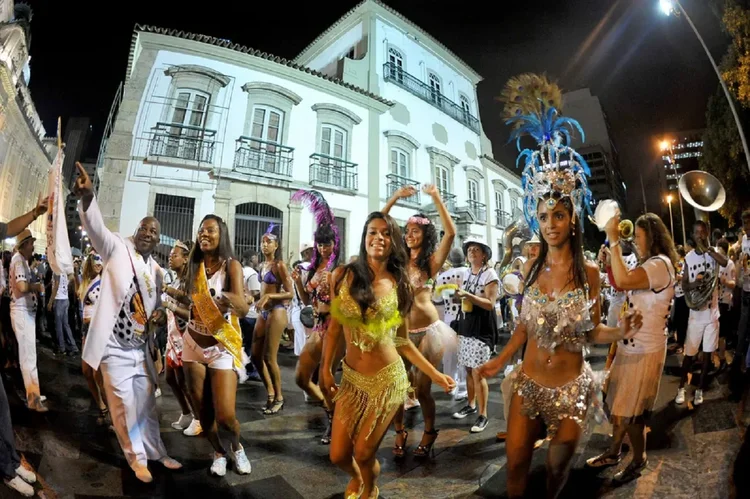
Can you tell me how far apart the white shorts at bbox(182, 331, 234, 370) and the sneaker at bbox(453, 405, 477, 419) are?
278cm

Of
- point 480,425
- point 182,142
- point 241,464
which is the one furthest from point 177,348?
point 182,142

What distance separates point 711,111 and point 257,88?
17.8 meters

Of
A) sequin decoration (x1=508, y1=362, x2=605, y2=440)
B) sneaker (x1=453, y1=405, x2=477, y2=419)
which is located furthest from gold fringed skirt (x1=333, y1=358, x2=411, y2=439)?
sneaker (x1=453, y1=405, x2=477, y2=419)

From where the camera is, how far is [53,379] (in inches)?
248

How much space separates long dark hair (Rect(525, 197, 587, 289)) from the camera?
2.35 m

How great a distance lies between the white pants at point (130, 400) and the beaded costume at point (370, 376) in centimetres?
186

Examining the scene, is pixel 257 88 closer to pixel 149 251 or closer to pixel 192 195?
pixel 192 195

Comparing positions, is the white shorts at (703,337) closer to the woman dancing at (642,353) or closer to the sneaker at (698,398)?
the sneaker at (698,398)

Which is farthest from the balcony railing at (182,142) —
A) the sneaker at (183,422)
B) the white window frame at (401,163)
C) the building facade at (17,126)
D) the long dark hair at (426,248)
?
the long dark hair at (426,248)

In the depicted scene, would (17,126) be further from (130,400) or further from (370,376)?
(370,376)

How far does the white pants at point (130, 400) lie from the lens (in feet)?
10.2

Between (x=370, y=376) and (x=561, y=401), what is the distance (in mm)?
1098

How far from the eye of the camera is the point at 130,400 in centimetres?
316

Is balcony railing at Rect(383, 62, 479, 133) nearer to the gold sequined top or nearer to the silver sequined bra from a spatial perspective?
the gold sequined top
